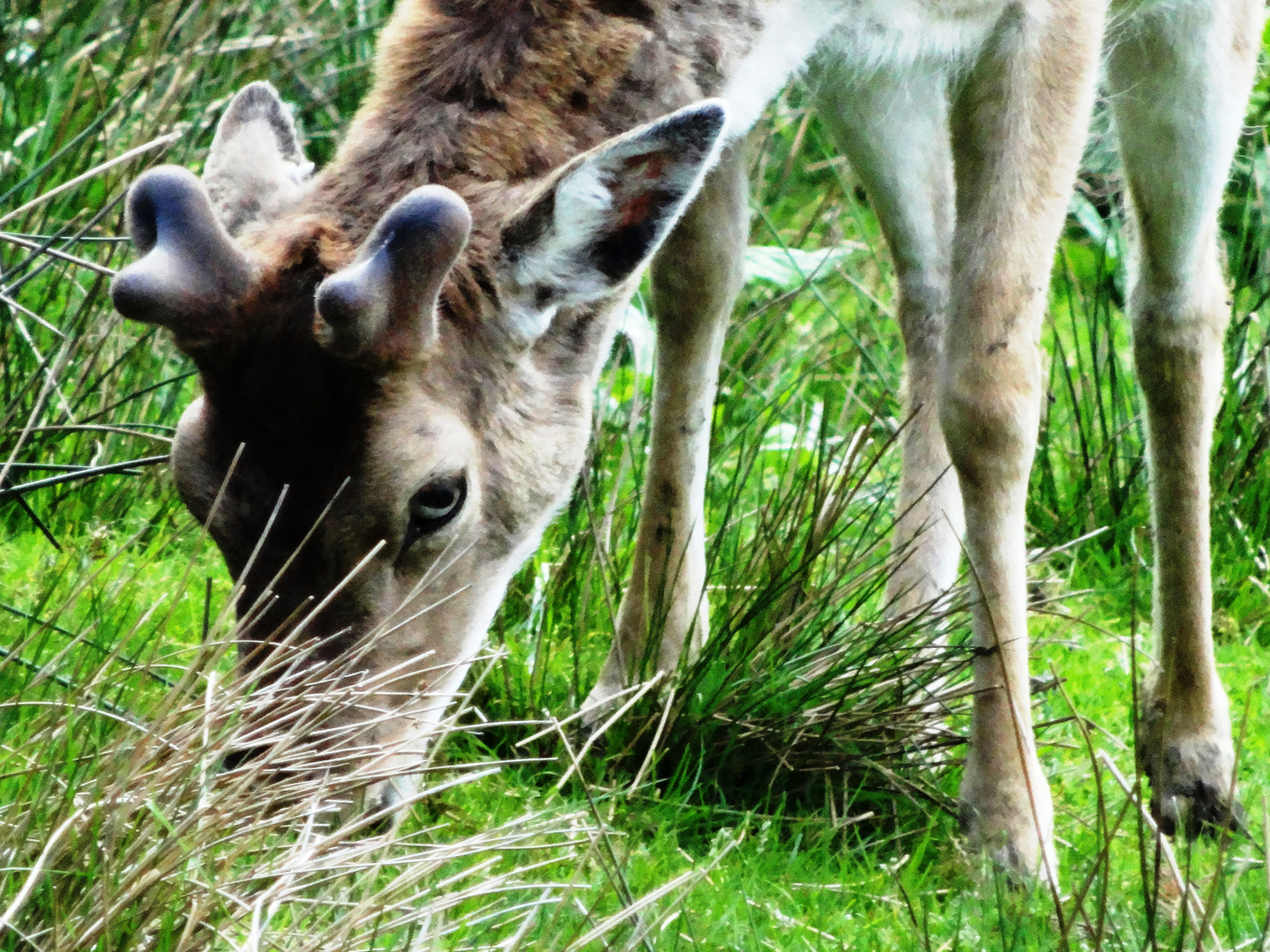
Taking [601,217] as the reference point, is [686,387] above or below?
below

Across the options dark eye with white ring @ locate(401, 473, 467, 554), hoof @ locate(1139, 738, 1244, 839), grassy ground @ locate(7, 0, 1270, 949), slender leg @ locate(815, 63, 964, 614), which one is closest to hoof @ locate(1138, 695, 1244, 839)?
hoof @ locate(1139, 738, 1244, 839)

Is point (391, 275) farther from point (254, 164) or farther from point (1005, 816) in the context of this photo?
point (1005, 816)

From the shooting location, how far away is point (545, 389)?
3.72m

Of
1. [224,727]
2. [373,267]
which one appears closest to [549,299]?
[373,267]

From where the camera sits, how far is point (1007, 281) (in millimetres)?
4027

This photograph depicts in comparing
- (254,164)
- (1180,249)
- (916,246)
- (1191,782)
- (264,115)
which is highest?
(1180,249)

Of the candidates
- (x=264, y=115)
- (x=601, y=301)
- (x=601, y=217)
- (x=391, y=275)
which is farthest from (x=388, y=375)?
(x=264, y=115)

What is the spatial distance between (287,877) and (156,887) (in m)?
0.19

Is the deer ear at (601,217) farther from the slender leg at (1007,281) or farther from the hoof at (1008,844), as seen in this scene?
the hoof at (1008,844)

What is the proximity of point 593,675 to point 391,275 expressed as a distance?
1676 mm

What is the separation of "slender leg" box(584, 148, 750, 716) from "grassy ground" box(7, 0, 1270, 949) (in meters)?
0.12

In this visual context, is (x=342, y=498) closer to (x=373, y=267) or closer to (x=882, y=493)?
(x=373, y=267)

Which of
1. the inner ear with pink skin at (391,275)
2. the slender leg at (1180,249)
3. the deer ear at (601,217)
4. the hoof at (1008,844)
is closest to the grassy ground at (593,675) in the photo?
the hoof at (1008,844)

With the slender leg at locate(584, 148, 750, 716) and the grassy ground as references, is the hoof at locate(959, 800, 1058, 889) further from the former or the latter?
the slender leg at locate(584, 148, 750, 716)
